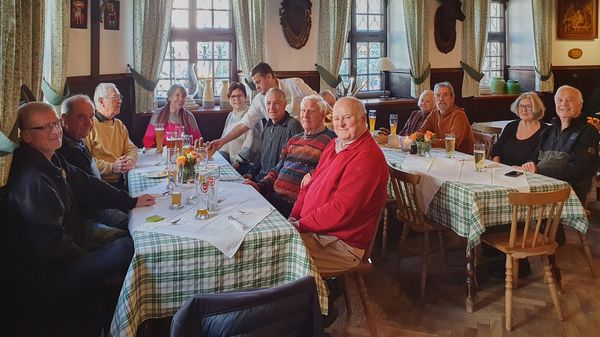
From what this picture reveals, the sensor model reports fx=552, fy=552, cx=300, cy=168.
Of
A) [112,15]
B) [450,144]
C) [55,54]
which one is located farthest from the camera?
[112,15]

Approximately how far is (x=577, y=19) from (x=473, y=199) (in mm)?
7342

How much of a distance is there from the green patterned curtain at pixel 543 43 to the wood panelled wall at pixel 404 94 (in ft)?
0.42

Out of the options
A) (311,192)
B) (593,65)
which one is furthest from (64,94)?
(593,65)

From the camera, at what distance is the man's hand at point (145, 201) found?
2.73 m

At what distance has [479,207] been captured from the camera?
10.3 feet

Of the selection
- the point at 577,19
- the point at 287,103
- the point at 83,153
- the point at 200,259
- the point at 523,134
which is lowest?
the point at 200,259

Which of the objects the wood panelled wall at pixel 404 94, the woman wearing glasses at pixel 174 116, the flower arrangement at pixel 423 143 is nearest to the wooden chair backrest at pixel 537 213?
the flower arrangement at pixel 423 143

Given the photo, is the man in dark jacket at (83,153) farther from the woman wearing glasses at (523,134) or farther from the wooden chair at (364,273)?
the woman wearing glasses at (523,134)

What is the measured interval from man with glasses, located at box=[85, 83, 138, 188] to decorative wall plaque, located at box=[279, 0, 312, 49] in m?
3.35

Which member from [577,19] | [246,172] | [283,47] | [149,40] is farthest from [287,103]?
[577,19]

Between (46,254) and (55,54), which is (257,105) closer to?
(55,54)

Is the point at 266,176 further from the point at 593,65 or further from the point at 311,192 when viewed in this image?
the point at 593,65

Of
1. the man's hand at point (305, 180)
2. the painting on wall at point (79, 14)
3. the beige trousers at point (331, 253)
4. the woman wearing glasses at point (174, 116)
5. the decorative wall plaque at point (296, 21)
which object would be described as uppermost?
the decorative wall plaque at point (296, 21)

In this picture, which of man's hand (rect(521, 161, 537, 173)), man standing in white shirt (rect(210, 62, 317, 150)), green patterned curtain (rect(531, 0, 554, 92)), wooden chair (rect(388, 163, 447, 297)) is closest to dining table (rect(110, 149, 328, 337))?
wooden chair (rect(388, 163, 447, 297))
